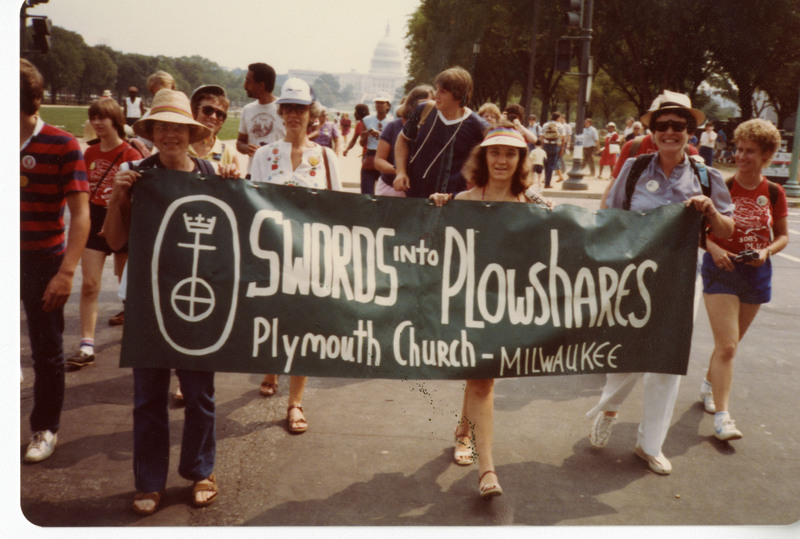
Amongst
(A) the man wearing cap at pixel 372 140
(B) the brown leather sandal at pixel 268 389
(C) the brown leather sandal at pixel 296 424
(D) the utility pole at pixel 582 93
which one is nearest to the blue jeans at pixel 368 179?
(A) the man wearing cap at pixel 372 140

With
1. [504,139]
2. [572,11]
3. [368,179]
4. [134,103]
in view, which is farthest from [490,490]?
[572,11]

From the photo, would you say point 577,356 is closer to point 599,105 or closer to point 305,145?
point 305,145

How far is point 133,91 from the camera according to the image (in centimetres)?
693

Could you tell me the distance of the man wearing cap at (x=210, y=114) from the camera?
534cm

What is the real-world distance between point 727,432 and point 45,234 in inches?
150

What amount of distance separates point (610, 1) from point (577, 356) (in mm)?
21197

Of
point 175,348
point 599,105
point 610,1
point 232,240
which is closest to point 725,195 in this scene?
point 232,240

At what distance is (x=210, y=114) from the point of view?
17.5 feet

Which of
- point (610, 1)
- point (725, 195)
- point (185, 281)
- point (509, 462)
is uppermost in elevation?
point (610, 1)

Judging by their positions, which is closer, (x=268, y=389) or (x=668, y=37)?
(x=268, y=389)

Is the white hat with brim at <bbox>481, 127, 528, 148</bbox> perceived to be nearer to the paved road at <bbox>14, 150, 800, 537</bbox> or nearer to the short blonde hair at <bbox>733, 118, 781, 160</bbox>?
the short blonde hair at <bbox>733, 118, 781, 160</bbox>

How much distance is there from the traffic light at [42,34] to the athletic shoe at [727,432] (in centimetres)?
413

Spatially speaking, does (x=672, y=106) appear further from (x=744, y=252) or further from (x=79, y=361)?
(x=79, y=361)

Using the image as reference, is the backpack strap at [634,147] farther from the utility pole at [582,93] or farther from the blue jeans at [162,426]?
the utility pole at [582,93]
